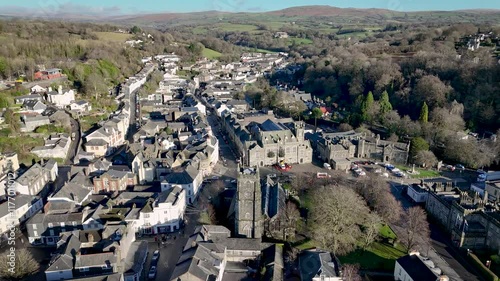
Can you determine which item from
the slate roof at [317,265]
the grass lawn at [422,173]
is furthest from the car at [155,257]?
the grass lawn at [422,173]

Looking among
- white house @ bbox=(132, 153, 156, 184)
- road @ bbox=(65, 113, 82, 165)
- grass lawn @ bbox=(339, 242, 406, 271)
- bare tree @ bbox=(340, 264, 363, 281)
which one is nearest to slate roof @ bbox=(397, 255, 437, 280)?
grass lawn @ bbox=(339, 242, 406, 271)

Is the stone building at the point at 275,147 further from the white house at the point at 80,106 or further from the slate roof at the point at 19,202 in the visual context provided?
the white house at the point at 80,106

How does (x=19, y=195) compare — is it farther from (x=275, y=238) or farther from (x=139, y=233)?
(x=275, y=238)

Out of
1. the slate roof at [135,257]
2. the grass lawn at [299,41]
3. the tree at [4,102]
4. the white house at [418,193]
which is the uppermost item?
the grass lawn at [299,41]

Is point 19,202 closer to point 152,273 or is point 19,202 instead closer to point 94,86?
point 152,273

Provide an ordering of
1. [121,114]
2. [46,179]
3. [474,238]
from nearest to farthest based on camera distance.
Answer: [474,238], [46,179], [121,114]

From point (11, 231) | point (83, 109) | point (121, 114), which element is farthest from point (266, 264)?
point (83, 109)

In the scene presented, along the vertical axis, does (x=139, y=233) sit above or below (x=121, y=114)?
below
